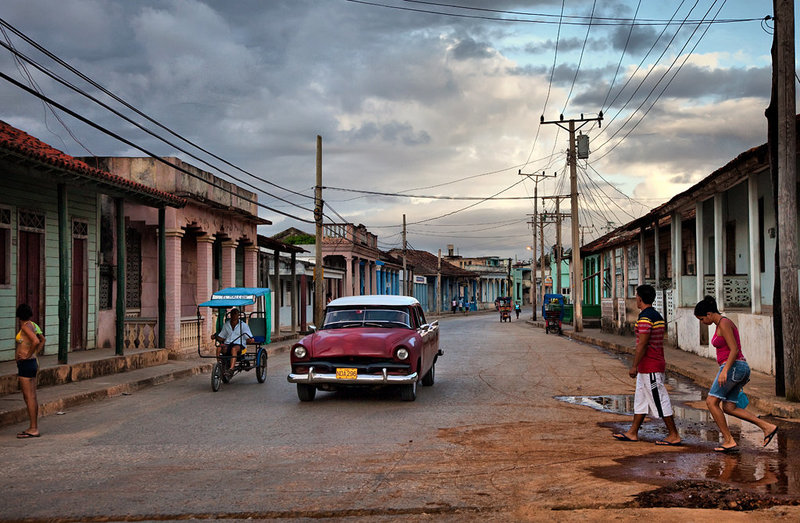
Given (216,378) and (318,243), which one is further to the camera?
(318,243)

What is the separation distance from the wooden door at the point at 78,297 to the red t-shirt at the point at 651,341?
47.0ft

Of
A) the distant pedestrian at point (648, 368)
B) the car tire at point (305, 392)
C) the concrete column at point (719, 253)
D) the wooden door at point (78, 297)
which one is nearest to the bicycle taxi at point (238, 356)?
the car tire at point (305, 392)

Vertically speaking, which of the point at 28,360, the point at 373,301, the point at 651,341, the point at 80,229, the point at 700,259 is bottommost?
the point at 28,360

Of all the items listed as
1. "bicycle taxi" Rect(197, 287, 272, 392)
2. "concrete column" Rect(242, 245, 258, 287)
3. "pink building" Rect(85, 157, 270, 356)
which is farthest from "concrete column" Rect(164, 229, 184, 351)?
"concrete column" Rect(242, 245, 258, 287)

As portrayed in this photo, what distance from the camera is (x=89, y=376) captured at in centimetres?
1527

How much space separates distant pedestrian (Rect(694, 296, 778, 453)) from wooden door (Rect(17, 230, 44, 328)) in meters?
13.7

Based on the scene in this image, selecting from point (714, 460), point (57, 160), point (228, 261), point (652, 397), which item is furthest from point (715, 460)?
point (228, 261)

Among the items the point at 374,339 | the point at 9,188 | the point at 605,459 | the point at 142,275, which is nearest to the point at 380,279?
the point at 142,275

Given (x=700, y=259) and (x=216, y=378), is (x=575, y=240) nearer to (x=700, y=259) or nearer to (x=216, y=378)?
(x=700, y=259)

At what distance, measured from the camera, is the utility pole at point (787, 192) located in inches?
416

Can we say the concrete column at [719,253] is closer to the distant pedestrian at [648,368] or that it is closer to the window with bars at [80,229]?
the distant pedestrian at [648,368]

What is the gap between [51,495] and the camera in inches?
244

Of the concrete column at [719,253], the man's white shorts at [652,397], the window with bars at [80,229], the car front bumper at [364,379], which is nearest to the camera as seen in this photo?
the man's white shorts at [652,397]

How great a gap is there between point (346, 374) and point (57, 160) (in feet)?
21.9
